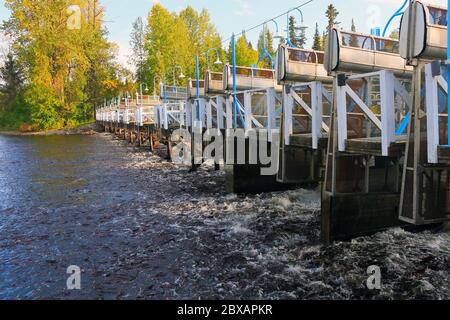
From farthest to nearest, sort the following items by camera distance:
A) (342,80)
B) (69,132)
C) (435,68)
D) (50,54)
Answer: (69,132) < (50,54) < (342,80) < (435,68)

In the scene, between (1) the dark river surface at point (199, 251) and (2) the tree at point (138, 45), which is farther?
(2) the tree at point (138, 45)

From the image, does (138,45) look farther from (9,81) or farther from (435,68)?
(435,68)

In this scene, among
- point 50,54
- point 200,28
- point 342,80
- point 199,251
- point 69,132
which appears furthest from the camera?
point 200,28

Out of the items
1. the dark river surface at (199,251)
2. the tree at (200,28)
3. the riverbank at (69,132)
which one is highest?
the tree at (200,28)

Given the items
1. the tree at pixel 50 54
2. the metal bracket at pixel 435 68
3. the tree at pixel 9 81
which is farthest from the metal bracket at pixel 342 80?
the tree at pixel 9 81

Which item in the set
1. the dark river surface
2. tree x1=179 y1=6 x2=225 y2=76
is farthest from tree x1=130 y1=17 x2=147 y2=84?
the dark river surface

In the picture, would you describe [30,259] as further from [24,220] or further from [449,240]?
[449,240]

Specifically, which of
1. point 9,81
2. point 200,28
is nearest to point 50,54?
point 9,81

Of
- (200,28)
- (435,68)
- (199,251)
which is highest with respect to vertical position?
(200,28)

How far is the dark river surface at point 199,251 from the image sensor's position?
6.31 m

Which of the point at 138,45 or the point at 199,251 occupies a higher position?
the point at 138,45

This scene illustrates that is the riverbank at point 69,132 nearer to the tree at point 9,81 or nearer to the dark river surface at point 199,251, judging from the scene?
the tree at point 9,81

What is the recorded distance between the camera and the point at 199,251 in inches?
317

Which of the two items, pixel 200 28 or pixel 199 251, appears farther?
pixel 200 28
